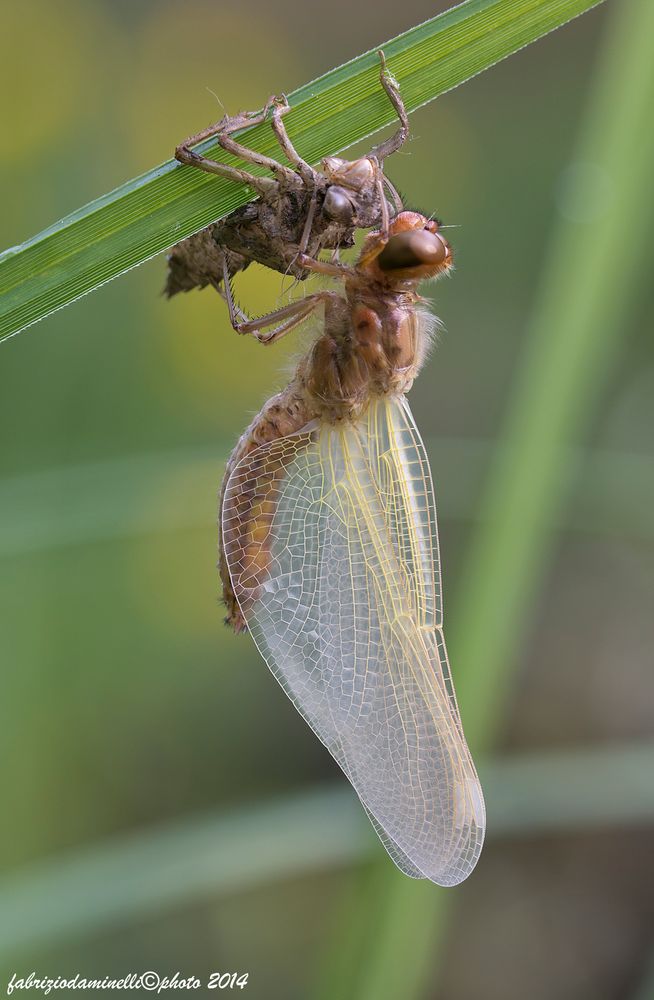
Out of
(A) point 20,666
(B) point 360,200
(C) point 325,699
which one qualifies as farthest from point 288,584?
(A) point 20,666

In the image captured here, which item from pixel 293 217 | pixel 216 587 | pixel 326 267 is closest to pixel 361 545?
pixel 326 267

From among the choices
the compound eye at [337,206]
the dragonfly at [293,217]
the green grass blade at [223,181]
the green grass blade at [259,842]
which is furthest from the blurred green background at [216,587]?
the green grass blade at [223,181]

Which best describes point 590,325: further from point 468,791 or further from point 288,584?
point 468,791

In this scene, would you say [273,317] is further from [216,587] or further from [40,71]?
[40,71]

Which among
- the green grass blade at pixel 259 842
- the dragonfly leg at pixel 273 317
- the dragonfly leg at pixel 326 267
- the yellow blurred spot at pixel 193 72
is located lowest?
the green grass blade at pixel 259 842

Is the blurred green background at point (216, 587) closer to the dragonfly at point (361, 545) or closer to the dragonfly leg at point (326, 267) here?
the dragonfly at point (361, 545)

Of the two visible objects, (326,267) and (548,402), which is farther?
(548,402)
